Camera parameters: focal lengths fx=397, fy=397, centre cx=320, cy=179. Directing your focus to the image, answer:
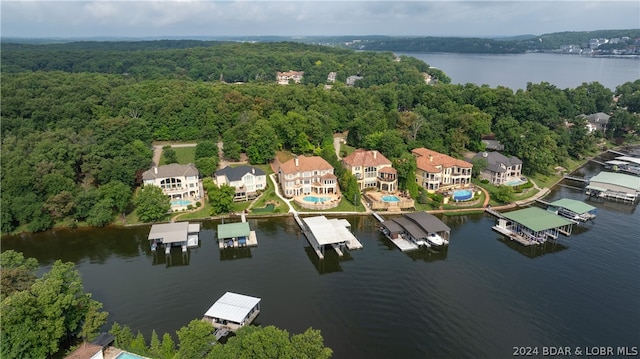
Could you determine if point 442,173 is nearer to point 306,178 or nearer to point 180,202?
point 306,178

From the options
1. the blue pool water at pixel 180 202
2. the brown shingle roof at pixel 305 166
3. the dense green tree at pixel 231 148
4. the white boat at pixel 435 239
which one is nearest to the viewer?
the white boat at pixel 435 239

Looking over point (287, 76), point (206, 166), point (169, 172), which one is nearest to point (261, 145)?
point (206, 166)

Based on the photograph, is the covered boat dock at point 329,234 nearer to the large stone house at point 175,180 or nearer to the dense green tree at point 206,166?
the large stone house at point 175,180

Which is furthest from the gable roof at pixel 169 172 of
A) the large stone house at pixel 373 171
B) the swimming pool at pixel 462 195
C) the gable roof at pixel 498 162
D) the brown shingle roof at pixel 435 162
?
the gable roof at pixel 498 162

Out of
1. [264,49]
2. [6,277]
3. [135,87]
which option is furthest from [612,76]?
[6,277]

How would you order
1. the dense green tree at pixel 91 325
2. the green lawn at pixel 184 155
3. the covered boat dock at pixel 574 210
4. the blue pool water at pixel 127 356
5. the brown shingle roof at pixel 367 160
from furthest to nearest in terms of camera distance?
the green lawn at pixel 184 155 < the brown shingle roof at pixel 367 160 < the covered boat dock at pixel 574 210 < the dense green tree at pixel 91 325 < the blue pool water at pixel 127 356

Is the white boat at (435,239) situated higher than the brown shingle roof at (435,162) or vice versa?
the brown shingle roof at (435,162)
